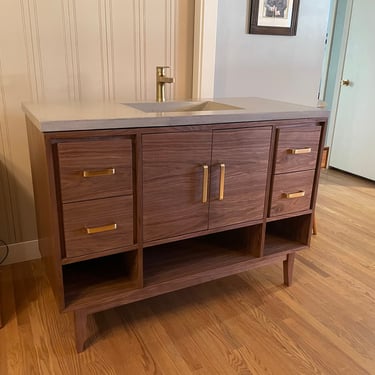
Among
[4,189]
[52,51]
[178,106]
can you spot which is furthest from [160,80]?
[4,189]

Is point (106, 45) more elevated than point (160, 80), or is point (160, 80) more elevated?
point (106, 45)

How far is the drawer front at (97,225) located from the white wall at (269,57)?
3.83 feet

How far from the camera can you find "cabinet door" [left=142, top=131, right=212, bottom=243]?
1337mm

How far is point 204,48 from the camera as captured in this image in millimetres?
2039

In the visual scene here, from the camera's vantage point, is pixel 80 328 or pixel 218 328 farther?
pixel 218 328

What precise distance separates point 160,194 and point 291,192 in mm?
644

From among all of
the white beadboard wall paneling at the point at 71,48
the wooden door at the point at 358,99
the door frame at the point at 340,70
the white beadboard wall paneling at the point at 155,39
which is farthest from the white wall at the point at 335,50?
the white beadboard wall paneling at the point at 71,48

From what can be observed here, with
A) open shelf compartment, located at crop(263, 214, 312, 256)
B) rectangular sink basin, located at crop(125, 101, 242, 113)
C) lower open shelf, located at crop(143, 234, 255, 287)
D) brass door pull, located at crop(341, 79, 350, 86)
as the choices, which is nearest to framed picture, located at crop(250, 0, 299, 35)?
rectangular sink basin, located at crop(125, 101, 242, 113)

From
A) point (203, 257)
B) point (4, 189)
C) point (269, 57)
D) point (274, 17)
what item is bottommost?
point (203, 257)

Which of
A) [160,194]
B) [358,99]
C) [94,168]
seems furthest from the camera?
[358,99]

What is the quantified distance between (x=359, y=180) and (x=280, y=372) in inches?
109

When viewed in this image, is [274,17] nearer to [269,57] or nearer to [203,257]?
[269,57]

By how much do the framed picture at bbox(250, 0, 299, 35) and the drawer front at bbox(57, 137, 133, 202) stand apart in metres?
1.35

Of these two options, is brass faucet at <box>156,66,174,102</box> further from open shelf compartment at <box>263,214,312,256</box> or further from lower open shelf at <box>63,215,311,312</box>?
open shelf compartment at <box>263,214,312,256</box>
